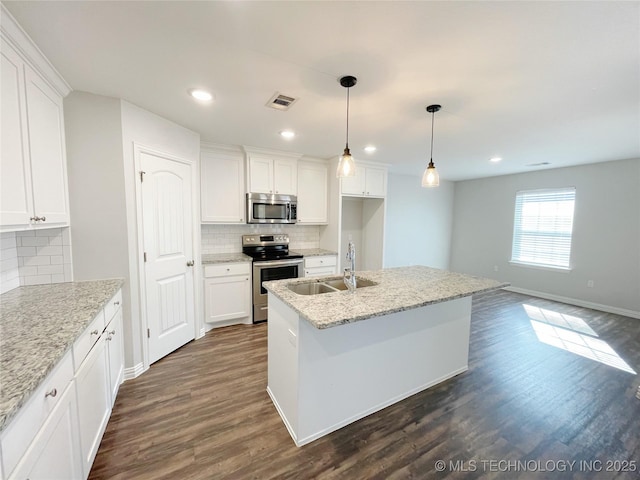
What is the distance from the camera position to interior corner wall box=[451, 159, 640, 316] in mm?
3947

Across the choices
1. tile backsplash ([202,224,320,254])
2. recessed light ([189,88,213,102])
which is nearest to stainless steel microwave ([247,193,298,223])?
tile backsplash ([202,224,320,254])

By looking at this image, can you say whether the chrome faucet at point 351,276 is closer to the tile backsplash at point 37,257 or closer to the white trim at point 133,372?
the white trim at point 133,372

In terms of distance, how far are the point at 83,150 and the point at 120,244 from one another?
2.56ft

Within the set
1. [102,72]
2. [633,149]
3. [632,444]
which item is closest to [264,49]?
[102,72]

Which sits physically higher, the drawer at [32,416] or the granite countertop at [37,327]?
the granite countertop at [37,327]

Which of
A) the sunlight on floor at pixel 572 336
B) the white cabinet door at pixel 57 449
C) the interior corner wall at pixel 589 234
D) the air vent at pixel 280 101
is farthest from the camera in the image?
the interior corner wall at pixel 589 234

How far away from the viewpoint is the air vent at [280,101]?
2.04m

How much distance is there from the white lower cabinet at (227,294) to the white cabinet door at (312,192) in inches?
49.0

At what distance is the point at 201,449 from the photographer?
5.33ft

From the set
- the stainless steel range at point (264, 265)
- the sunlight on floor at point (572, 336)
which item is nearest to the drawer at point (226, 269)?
the stainless steel range at point (264, 265)

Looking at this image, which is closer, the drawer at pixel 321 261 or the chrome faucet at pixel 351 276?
the chrome faucet at pixel 351 276

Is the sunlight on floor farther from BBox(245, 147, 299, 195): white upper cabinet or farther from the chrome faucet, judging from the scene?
BBox(245, 147, 299, 195): white upper cabinet

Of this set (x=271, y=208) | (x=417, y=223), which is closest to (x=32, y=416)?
(x=271, y=208)

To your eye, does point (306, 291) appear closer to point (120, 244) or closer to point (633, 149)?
point (120, 244)
